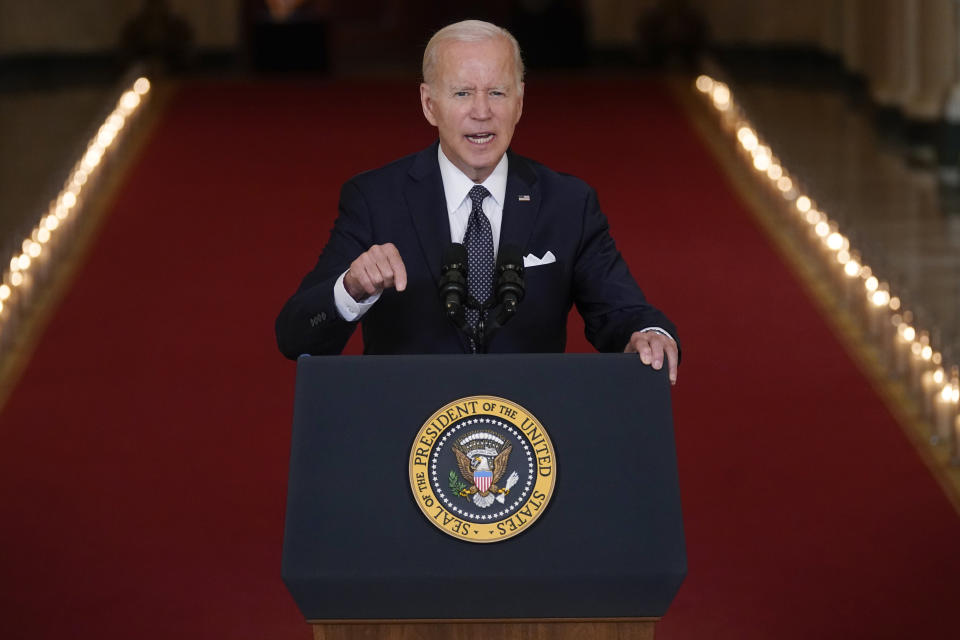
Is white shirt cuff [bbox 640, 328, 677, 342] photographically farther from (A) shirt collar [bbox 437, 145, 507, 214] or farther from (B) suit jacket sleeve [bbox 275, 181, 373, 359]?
(B) suit jacket sleeve [bbox 275, 181, 373, 359]

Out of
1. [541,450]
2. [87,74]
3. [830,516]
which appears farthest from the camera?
[87,74]

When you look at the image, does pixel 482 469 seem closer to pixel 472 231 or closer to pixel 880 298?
pixel 472 231

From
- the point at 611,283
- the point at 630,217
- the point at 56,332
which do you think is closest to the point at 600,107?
the point at 630,217

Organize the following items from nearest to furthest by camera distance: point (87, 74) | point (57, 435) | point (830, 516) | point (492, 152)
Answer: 1. point (492, 152)
2. point (830, 516)
3. point (57, 435)
4. point (87, 74)

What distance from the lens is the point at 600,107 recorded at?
15.5 metres

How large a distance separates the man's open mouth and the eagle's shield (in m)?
0.73

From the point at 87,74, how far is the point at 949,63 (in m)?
10.8

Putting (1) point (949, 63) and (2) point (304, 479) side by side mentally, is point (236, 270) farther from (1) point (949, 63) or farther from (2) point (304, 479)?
(1) point (949, 63)

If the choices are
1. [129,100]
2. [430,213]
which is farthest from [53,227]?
[430,213]

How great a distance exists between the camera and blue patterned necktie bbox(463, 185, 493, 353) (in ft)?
9.71

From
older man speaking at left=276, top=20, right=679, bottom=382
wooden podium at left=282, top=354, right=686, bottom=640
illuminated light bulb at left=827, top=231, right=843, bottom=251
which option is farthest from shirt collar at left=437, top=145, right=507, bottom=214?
illuminated light bulb at left=827, top=231, right=843, bottom=251

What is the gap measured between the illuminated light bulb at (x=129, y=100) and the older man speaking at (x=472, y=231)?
12.0m

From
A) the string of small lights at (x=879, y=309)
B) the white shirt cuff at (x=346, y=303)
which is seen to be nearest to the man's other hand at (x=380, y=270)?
the white shirt cuff at (x=346, y=303)

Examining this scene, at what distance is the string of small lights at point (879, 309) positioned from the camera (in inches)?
242
